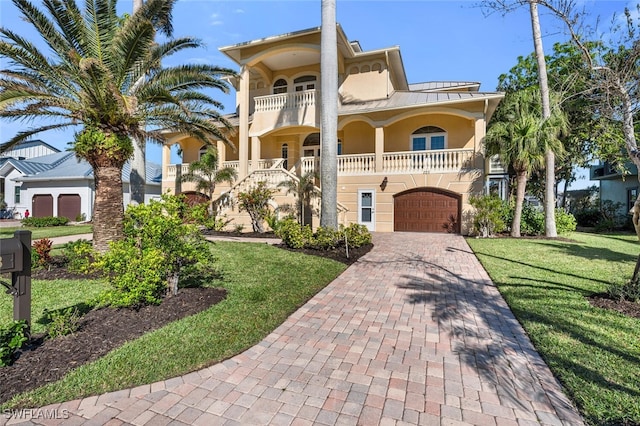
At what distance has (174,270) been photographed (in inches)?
214

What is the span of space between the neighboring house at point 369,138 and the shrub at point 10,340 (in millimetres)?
11646

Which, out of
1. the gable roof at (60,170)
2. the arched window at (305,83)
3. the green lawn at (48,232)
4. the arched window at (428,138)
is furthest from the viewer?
the gable roof at (60,170)

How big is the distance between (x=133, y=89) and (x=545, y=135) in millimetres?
14835

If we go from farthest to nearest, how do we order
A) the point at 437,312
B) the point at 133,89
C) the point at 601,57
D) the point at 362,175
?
the point at 362,175
the point at 133,89
the point at 601,57
the point at 437,312

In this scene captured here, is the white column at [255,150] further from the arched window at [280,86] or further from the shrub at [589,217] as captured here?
the shrub at [589,217]

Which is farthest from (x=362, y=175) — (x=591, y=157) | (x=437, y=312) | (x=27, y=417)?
(x=27, y=417)

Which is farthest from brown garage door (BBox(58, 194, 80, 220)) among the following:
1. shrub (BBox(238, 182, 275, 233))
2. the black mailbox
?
the black mailbox

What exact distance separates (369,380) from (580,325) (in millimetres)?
3431

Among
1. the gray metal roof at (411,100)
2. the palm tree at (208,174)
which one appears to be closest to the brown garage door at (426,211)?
the gray metal roof at (411,100)

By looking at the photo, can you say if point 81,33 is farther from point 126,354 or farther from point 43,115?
point 126,354

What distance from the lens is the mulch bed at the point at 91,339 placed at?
10.4 ft

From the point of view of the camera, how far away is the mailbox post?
3.51 m

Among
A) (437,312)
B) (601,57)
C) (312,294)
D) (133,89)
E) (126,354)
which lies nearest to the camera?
(126,354)

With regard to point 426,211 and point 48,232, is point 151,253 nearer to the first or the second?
point 426,211
